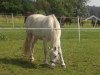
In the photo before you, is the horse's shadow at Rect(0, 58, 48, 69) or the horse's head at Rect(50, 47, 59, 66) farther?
the horse's shadow at Rect(0, 58, 48, 69)

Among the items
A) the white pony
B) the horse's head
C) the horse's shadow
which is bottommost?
the horse's shadow

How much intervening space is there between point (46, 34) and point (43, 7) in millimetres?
47842

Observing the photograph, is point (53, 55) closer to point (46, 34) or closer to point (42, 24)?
point (46, 34)

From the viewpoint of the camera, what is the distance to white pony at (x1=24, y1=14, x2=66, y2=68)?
941 cm

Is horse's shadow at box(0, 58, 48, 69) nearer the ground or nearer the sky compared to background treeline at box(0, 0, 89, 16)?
nearer the ground

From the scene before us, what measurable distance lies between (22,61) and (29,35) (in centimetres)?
93

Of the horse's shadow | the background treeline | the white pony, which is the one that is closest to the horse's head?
the white pony

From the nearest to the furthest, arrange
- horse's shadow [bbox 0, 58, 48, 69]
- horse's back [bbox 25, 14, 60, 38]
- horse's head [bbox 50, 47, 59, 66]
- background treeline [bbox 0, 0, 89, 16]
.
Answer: horse's head [bbox 50, 47, 59, 66] < horse's shadow [bbox 0, 58, 48, 69] < horse's back [bbox 25, 14, 60, 38] < background treeline [bbox 0, 0, 89, 16]

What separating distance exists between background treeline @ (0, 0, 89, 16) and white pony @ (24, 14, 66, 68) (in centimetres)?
3935

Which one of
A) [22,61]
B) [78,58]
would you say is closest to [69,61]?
[78,58]

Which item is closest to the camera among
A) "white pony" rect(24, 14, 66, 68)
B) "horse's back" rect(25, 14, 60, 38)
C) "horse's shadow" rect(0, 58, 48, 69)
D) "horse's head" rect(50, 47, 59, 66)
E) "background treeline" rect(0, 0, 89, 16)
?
"horse's head" rect(50, 47, 59, 66)

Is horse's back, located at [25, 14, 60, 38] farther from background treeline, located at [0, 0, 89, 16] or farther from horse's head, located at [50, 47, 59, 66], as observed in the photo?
background treeline, located at [0, 0, 89, 16]

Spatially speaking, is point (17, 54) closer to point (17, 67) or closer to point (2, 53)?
point (2, 53)

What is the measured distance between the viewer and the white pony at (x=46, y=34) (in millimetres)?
9414
